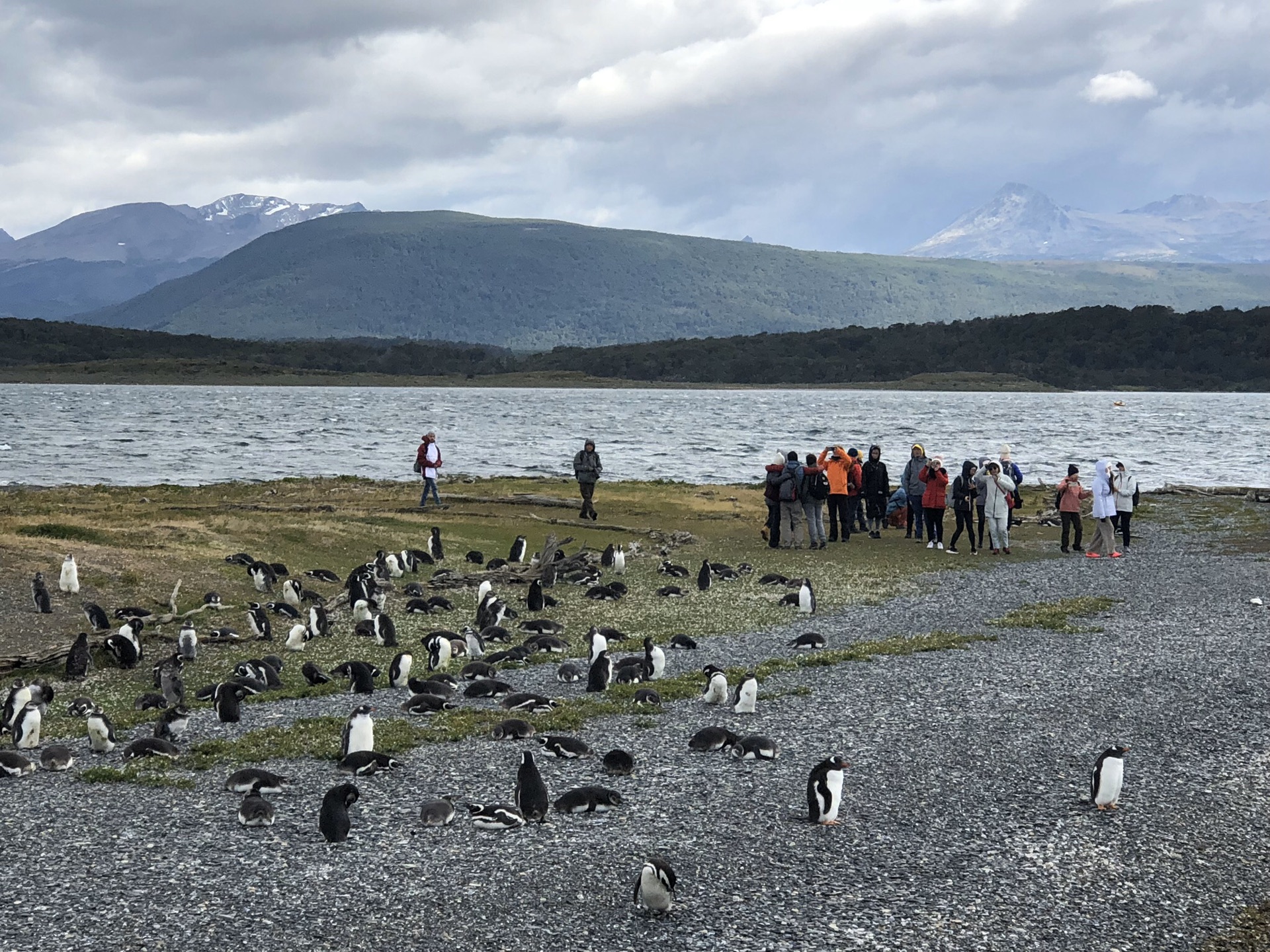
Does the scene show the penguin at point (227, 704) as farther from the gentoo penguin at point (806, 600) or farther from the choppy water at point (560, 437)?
the choppy water at point (560, 437)

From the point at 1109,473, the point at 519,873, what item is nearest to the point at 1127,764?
the point at 519,873

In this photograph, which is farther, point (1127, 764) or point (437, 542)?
point (437, 542)

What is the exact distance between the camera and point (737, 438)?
101m

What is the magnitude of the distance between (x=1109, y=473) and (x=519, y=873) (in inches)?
954

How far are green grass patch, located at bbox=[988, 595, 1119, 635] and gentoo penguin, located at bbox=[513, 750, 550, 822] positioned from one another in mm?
12395

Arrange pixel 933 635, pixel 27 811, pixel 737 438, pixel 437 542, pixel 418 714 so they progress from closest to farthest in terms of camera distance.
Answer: pixel 27 811 < pixel 418 714 < pixel 933 635 < pixel 437 542 < pixel 737 438

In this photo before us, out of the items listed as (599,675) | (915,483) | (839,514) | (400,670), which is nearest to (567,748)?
(599,675)

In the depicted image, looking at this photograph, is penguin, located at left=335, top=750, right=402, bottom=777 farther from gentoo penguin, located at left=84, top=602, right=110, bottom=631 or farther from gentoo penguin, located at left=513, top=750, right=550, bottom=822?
gentoo penguin, located at left=84, top=602, right=110, bottom=631

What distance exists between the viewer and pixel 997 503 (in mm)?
30172

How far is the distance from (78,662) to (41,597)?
322cm

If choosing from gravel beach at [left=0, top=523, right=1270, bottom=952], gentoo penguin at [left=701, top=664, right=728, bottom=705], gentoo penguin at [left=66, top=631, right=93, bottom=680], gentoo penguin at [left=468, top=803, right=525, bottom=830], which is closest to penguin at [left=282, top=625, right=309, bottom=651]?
gentoo penguin at [left=66, top=631, right=93, bottom=680]

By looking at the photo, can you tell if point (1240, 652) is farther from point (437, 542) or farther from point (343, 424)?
point (343, 424)

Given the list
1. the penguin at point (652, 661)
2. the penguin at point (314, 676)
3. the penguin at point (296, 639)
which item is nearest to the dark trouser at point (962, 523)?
the penguin at point (652, 661)

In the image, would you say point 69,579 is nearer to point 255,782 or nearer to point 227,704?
point 227,704
